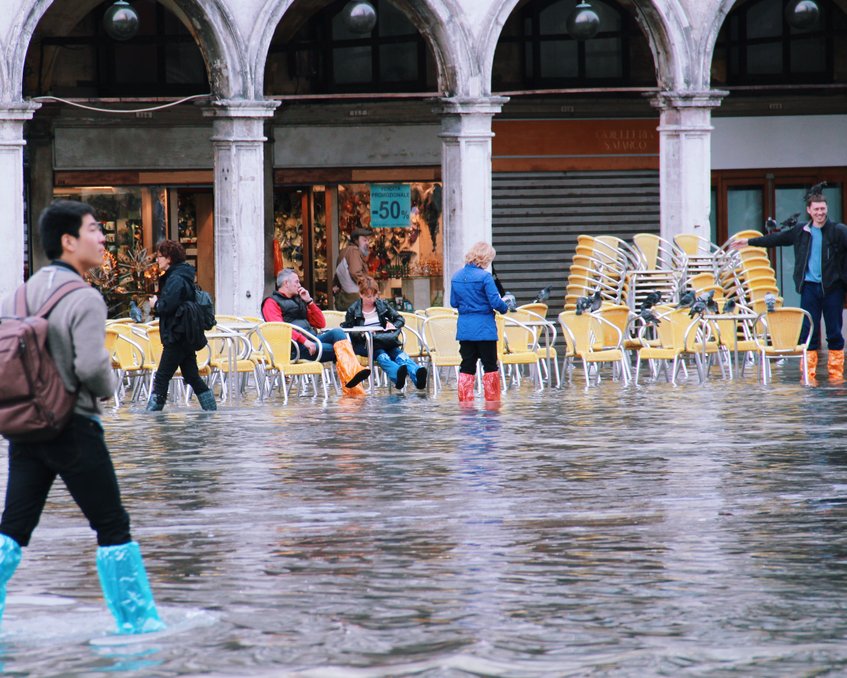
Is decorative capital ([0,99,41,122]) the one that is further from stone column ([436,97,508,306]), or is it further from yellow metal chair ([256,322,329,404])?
yellow metal chair ([256,322,329,404])

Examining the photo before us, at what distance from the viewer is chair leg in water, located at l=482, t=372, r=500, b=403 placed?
15445mm

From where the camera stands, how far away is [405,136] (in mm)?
25875

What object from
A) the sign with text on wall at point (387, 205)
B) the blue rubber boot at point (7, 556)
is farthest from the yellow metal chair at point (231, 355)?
the blue rubber boot at point (7, 556)

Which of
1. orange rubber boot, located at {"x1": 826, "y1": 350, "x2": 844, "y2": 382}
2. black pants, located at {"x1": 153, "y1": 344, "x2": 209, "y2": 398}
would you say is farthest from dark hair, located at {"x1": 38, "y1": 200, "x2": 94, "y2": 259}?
orange rubber boot, located at {"x1": 826, "y1": 350, "x2": 844, "y2": 382}

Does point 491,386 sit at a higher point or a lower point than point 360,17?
lower

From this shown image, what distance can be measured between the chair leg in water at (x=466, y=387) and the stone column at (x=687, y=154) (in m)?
7.95

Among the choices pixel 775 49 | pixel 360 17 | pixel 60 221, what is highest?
pixel 775 49

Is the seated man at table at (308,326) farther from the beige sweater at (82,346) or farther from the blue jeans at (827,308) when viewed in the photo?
the beige sweater at (82,346)

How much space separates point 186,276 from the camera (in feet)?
47.4

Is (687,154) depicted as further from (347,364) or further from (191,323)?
(191,323)

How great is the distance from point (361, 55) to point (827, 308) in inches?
416

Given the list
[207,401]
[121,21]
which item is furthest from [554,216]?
[207,401]

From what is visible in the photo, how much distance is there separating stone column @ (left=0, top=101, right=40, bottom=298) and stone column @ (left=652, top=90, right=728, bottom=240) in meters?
7.94

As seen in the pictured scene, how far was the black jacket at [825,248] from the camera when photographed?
668 inches
